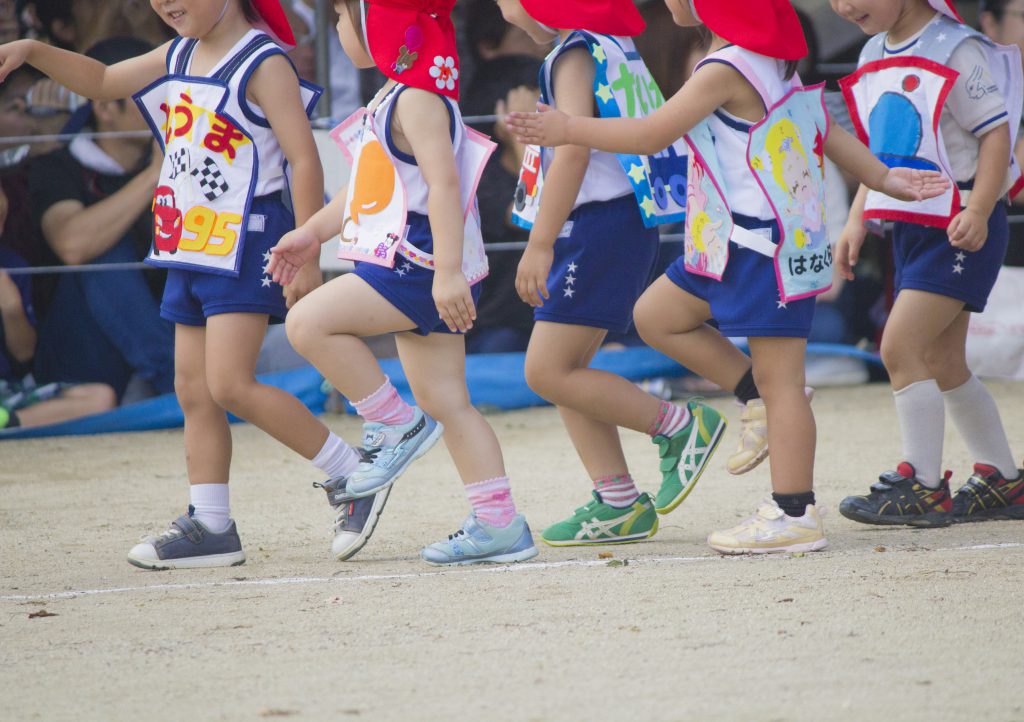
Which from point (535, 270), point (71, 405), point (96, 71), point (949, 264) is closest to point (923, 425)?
point (949, 264)

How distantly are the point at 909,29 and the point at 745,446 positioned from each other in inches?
50.4

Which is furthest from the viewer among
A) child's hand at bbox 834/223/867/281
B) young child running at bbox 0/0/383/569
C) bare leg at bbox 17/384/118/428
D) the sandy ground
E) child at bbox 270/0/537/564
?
bare leg at bbox 17/384/118/428

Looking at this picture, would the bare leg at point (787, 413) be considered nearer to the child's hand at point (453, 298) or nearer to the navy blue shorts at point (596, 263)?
the navy blue shorts at point (596, 263)

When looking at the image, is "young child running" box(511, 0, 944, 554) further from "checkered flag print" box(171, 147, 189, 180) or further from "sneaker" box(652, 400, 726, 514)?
"checkered flag print" box(171, 147, 189, 180)

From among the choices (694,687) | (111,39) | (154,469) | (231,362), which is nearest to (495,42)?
(111,39)

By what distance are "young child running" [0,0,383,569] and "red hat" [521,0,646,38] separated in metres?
0.67

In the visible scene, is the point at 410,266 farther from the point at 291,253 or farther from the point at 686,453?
the point at 686,453

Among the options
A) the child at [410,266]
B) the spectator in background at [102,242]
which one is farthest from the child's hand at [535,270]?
the spectator in background at [102,242]

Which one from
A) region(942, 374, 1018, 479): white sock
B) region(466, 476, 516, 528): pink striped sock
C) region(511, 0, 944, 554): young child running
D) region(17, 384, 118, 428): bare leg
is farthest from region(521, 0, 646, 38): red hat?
region(17, 384, 118, 428): bare leg

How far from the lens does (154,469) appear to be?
5520 millimetres

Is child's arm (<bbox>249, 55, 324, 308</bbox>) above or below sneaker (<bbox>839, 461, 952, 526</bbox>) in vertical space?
above

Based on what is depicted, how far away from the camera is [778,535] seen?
3.36m

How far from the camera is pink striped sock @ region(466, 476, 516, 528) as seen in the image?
3.37 m

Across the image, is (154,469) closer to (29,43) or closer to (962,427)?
(29,43)
